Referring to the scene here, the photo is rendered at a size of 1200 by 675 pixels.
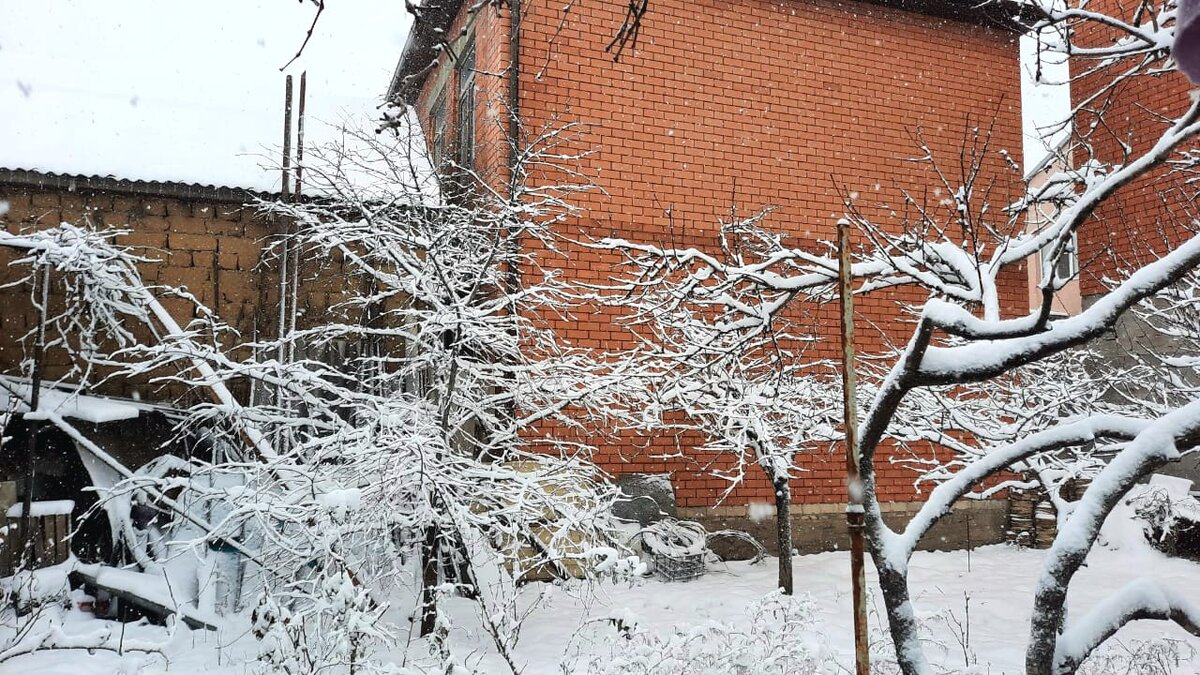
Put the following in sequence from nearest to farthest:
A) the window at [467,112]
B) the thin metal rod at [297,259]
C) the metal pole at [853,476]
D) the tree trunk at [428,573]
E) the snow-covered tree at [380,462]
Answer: the metal pole at [853,476] < the snow-covered tree at [380,462] < the tree trunk at [428,573] < the thin metal rod at [297,259] < the window at [467,112]

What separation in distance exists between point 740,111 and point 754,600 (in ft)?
21.1

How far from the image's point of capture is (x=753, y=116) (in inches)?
396

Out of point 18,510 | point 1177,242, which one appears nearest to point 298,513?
point 18,510

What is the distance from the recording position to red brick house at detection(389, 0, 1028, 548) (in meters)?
9.24

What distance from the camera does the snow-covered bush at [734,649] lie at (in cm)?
462

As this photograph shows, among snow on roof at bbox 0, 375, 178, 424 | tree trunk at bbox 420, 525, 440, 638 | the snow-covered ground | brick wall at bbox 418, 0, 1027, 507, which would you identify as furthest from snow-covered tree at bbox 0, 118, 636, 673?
brick wall at bbox 418, 0, 1027, 507

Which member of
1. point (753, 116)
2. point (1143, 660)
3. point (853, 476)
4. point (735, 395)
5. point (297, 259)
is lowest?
point (1143, 660)

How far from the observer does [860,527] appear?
2730 millimetres

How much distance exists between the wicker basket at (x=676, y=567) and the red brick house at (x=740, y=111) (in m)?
0.99

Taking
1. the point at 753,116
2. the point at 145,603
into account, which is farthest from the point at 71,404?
the point at 753,116

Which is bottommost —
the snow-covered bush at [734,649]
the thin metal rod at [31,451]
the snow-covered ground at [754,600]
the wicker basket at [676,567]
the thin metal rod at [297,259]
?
the snow-covered ground at [754,600]

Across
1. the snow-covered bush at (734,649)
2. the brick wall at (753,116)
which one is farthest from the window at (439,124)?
the snow-covered bush at (734,649)

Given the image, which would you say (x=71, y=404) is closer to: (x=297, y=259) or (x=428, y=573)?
(x=297, y=259)

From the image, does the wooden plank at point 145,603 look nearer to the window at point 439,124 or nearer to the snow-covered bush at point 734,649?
the snow-covered bush at point 734,649
